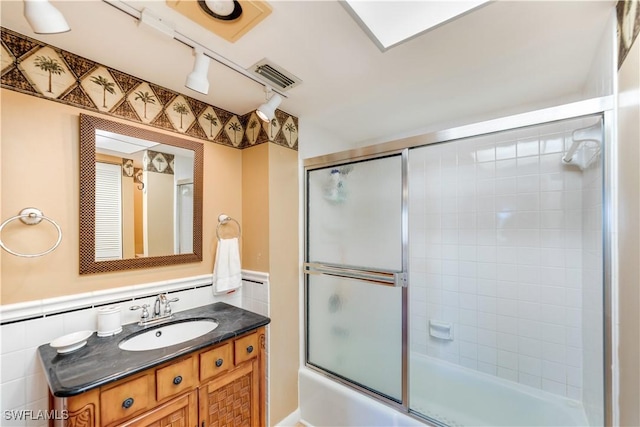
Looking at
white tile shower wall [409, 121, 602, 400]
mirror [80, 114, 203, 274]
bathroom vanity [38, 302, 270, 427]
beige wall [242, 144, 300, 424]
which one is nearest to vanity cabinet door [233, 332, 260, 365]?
bathroom vanity [38, 302, 270, 427]

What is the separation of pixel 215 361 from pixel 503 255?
2020 millimetres

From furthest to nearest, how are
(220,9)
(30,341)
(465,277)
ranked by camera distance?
(465,277)
(30,341)
(220,9)

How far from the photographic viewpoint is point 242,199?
2049mm

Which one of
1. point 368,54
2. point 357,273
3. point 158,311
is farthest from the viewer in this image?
point 357,273

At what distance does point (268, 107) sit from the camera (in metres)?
1.50

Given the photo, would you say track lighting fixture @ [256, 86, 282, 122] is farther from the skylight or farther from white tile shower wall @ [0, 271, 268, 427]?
white tile shower wall @ [0, 271, 268, 427]

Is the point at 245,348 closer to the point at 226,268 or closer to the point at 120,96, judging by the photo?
the point at 226,268

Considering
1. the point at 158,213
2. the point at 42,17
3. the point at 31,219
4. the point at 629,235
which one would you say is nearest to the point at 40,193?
the point at 31,219

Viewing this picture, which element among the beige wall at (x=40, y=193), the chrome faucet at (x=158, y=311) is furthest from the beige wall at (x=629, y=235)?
the beige wall at (x=40, y=193)

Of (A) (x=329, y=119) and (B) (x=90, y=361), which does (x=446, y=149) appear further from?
(B) (x=90, y=361)

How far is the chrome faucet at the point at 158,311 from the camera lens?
1490 mm

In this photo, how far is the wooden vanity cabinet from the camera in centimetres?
100

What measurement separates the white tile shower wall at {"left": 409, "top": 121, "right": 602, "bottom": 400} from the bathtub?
0.26ft

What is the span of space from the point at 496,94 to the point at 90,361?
2559mm
